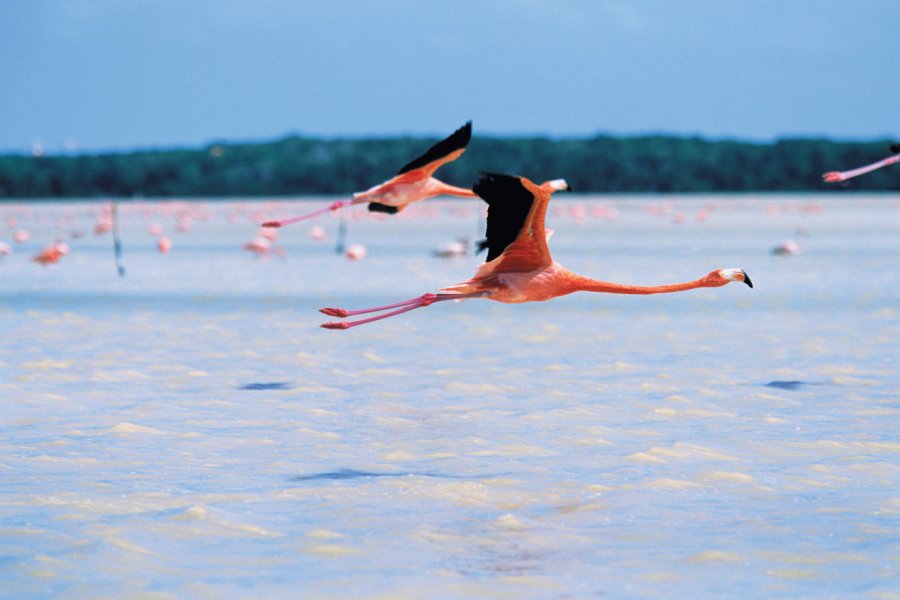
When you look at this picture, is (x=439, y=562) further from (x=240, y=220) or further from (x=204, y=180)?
(x=204, y=180)

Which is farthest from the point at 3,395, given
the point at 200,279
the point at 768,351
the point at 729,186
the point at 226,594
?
the point at 729,186

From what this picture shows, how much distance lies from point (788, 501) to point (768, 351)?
4.16 meters

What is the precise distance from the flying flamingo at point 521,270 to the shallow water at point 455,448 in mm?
615

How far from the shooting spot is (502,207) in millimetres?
5859

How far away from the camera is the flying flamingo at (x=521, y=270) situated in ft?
19.2

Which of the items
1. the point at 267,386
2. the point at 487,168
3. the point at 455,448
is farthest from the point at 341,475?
the point at 487,168

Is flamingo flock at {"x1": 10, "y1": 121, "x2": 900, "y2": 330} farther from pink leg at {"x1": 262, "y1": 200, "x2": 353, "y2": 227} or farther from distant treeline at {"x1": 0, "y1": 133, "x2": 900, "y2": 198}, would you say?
distant treeline at {"x1": 0, "y1": 133, "x2": 900, "y2": 198}

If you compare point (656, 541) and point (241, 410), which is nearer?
point (656, 541)

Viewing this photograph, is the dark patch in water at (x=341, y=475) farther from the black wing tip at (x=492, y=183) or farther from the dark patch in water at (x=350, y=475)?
the black wing tip at (x=492, y=183)

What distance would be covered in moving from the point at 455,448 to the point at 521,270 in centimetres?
108

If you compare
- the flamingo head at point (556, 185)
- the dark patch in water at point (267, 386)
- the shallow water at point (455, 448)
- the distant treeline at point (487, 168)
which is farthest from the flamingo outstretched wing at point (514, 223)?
the distant treeline at point (487, 168)

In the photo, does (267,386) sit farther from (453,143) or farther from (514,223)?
(514,223)

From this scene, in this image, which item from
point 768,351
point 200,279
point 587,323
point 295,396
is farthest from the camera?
point 200,279

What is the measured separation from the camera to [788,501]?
4.98 metres
